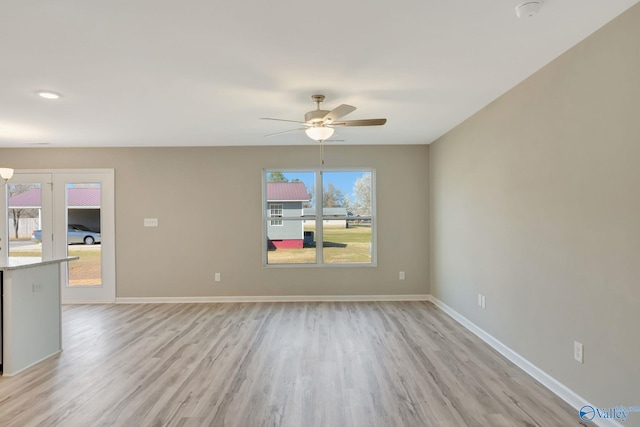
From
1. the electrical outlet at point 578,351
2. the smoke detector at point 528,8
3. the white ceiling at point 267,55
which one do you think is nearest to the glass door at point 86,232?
the white ceiling at point 267,55

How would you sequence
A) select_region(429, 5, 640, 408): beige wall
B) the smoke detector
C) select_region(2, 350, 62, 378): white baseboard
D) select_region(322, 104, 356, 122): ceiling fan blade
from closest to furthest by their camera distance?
the smoke detector < select_region(429, 5, 640, 408): beige wall < select_region(322, 104, 356, 122): ceiling fan blade < select_region(2, 350, 62, 378): white baseboard

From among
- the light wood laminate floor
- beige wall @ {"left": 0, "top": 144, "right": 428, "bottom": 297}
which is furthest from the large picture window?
the light wood laminate floor

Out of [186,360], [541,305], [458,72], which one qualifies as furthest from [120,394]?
[458,72]

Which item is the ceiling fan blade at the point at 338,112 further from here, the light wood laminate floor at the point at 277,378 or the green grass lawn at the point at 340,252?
the green grass lawn at the point at 340,252

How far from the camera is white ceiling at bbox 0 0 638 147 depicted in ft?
6.37

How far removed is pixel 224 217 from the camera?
550cm

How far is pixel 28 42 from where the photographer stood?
2238 millimetres

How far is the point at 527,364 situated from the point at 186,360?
3.01 meters

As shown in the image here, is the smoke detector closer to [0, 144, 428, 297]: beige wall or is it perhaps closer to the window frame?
[0, 144, 428, 297]: beige wall

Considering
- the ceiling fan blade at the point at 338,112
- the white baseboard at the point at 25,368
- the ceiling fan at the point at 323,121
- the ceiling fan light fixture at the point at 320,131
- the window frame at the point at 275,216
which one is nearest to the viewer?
the ceiling fan blade at the point at 338,112

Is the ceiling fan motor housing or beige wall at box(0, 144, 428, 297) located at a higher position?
the ceiling fan motor housing

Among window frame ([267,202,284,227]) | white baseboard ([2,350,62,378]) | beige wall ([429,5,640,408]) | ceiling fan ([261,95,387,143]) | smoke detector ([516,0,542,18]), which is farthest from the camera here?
window frame ([267,202,284,227])

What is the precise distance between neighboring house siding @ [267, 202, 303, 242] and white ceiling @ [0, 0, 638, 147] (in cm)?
195

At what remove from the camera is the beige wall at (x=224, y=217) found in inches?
216
